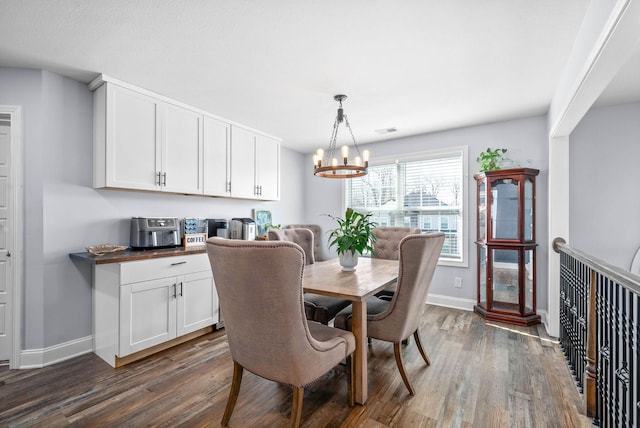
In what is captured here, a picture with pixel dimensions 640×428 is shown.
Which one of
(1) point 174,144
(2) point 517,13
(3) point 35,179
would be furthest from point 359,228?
(3) point 35,179

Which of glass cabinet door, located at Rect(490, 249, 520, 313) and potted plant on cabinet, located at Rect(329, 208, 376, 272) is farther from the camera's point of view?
glass cabinet door, located at Rect(490, 249, 520, 313)

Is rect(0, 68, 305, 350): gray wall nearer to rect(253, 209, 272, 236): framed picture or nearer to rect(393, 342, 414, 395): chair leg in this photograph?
rect(253, 209, 272, 236): framed picture

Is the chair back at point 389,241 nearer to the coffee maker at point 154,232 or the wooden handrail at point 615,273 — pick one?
the wooden handrail at point 615,273

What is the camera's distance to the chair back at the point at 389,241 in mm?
3350

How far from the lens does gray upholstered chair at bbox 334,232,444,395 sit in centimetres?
191

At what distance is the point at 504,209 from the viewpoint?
3543mm

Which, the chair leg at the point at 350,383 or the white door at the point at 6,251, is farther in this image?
the white door at the point at 6,251

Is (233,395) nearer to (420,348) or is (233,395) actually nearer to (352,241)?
(352,241)

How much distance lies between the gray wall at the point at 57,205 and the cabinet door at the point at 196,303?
80 centimetres

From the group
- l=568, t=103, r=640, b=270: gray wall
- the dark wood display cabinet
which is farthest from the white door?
l=568, t=103, r=640, b=270: gray wall

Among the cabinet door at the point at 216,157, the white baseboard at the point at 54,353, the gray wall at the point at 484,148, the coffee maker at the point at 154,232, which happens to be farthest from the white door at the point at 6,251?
the gray wall at the point at 484,148

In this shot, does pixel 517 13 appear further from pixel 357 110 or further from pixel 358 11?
pixel 357 110

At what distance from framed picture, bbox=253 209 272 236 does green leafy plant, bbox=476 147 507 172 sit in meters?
3.02

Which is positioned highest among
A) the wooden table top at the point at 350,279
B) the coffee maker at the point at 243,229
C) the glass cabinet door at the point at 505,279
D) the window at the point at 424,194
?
the window at the point at 424,194
